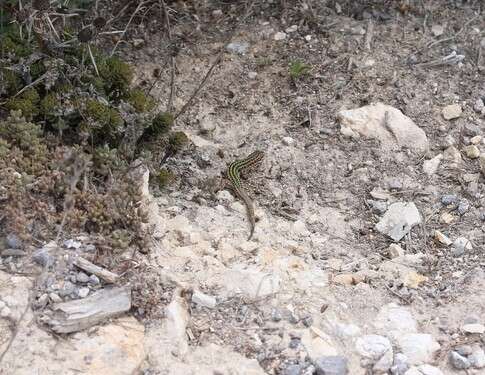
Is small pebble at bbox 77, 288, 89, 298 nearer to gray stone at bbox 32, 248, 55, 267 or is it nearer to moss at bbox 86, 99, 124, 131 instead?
gray stone at bbox 32, 248, 55, 267

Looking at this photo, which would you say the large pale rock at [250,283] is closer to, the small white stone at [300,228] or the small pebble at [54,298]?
the small white stone at [300,228]

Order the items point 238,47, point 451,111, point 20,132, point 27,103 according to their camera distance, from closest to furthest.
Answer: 1. point 20,132
2. point 27,103
3. point 451,111
4. point 238,47

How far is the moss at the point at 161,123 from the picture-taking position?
5.17 m

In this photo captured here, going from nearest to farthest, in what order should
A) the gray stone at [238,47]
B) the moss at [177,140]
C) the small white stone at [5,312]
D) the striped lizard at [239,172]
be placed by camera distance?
1. the small white stone at [5,312]
2. the striped lizard at [239,172]
3. the moss at [177,140]
4. the gray stone at [238,47]

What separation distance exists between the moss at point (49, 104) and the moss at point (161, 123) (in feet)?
2.19

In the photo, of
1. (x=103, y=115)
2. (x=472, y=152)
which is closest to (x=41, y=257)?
(x=103, y=115)

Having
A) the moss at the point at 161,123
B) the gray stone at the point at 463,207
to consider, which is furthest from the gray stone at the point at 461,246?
the moss at the point at 161,123

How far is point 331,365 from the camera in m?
3.85

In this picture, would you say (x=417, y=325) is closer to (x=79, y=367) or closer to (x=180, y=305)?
(x=180, y=305)

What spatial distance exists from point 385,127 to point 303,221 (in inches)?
42.9

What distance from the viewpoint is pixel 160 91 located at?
605cm

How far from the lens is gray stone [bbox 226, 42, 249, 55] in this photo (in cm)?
632

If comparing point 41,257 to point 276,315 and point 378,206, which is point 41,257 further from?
point 378,206

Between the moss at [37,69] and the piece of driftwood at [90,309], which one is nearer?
the piece of driftwood at [90,309]
